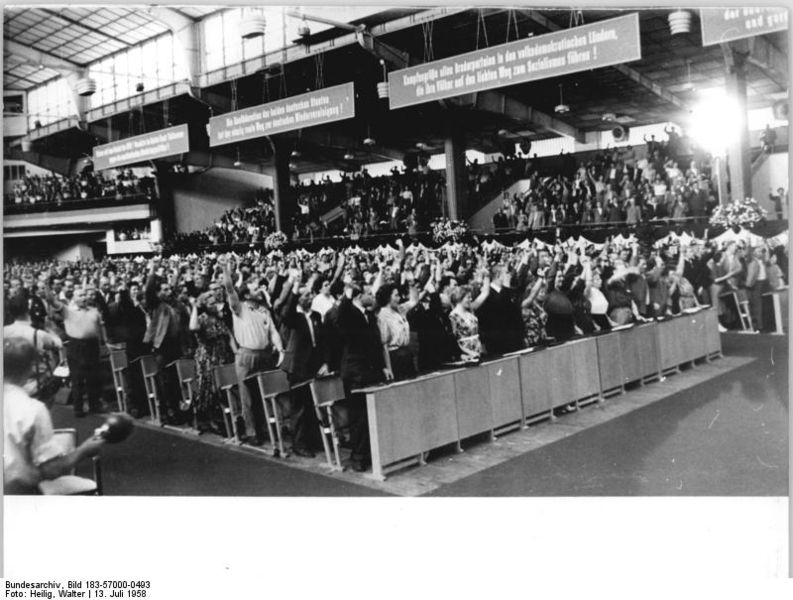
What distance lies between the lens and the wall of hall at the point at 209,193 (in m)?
11.0

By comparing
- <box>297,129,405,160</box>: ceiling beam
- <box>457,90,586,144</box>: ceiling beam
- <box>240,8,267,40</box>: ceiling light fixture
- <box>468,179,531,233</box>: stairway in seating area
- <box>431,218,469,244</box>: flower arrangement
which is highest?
<box>457,90,586,144</box>: ceiling beam

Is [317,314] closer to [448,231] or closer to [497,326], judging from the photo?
[497,326]

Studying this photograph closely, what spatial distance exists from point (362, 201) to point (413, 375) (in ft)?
27.5

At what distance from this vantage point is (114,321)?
23.8 feet

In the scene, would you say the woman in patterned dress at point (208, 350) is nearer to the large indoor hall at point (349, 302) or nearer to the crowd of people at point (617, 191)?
the large indoor hall at point (349, 302)

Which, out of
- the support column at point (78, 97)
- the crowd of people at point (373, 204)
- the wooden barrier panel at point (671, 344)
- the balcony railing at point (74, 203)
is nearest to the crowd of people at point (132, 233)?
the balcony railing at point (74, 203)

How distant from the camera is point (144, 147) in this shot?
300 inches

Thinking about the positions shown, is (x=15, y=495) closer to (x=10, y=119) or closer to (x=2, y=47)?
(x=10, y=119)

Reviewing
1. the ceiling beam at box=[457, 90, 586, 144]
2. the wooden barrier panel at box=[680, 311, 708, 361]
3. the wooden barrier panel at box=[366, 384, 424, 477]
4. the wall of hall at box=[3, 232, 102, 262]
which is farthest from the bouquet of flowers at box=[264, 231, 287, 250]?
the wooden barrier panel at box=[680, 311, 708, 361]

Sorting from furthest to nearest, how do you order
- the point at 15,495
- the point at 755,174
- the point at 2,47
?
the point at 755,174
the point at 2,47
the point at 15,495

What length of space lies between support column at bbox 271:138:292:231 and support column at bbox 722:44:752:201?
287 inches

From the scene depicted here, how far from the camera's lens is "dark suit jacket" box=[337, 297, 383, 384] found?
6.04 metres

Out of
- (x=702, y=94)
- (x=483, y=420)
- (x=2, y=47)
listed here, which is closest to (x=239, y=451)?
(x=483, y=420)

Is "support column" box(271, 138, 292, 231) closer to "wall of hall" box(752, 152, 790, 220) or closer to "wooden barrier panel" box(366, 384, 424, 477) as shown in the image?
"wooden barrier panel" box(366, 384, 424, 477)
